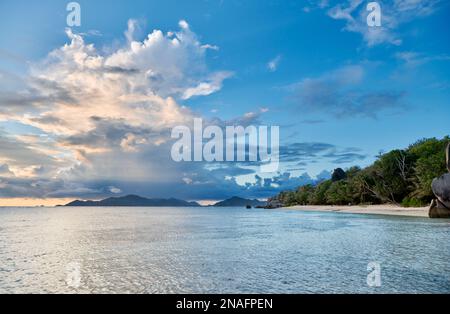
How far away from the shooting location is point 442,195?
39312 millimetres

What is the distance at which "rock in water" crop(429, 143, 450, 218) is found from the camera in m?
38.5

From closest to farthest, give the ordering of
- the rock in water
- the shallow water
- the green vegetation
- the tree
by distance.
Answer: the shallow water → the rock in water → the green vegetation → the tree

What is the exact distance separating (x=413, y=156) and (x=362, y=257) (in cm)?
6181

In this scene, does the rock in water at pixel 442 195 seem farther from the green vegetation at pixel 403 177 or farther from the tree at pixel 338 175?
the tree at pixel 338 175

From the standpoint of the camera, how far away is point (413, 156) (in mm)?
69750

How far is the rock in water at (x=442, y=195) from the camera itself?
38.5 m

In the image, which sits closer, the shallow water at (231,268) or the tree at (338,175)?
the shallow water at (231,268)

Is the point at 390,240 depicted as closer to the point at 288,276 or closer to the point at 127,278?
the point at 288,276

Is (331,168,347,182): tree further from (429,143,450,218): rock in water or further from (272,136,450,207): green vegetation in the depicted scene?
(429,143,450,218): rock in water

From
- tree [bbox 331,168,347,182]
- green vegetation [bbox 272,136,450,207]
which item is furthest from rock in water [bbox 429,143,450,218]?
tree [bbox 331,168,347,182]

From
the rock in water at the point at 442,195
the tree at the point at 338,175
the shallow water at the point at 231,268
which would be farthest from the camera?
the tree at the point at 338,175

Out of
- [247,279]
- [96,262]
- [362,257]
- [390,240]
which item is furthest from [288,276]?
[390,240]

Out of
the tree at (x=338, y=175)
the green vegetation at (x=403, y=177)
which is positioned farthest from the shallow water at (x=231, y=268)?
the tree at (x=338, y=175)

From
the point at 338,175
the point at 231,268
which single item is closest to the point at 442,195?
the point at 231,268
